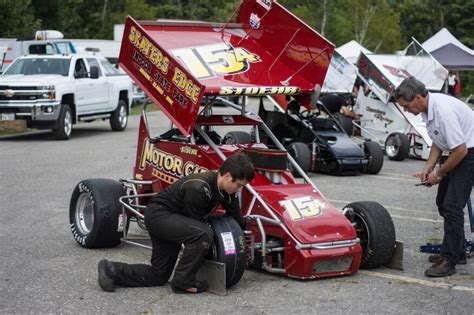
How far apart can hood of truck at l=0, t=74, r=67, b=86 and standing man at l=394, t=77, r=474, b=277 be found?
1378 cm

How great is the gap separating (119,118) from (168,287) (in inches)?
656

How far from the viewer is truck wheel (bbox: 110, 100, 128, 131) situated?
23.4 metres

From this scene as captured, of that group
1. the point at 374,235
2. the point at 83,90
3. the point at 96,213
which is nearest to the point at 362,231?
the point at 374,235

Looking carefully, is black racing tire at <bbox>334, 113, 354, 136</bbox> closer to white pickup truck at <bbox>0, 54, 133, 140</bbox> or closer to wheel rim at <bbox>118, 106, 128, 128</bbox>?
white pickup truck at <bbox>0, 54, 133, 140</bbox>

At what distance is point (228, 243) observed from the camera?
7047 millimetres

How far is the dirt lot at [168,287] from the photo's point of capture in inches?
260

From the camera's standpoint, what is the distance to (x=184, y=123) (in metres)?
8.01

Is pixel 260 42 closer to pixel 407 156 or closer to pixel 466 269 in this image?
pixel 466 269

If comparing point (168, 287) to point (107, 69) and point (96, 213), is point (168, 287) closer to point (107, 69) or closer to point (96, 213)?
point (96, 213)

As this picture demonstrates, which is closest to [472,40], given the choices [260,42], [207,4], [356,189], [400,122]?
[207,4]

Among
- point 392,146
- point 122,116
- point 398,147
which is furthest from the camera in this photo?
point 122,116

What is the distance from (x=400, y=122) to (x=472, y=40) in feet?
144

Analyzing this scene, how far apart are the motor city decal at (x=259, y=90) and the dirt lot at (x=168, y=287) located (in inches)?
70.6

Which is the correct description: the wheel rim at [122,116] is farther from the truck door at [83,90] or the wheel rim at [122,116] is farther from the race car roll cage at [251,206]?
the race car roll cage at [251,206]
